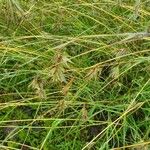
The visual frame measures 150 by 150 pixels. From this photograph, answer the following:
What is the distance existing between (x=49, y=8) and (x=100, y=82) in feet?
1.71

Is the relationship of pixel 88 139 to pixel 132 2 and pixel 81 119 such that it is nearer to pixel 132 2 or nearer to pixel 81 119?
pixel 81 119

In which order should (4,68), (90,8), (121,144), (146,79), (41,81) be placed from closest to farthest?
(41,81)
(121,144)
(146,79)
(4,68)
(90,8)

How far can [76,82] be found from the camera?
70.1 inches

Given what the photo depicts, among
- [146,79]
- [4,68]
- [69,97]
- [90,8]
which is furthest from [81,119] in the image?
[90,8]

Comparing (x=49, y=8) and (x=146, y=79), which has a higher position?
(x=49, y=8)

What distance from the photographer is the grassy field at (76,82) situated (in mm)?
1660

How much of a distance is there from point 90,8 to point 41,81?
69cm

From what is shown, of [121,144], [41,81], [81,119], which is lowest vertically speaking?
[121,144]

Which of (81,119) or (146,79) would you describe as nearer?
(81,119)

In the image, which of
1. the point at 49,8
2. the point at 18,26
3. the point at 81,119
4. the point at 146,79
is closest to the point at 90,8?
the point at 49,8

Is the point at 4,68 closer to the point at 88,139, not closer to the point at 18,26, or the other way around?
the point at 18,26

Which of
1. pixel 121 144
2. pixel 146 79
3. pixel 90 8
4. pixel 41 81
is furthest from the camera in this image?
pixel 90 8

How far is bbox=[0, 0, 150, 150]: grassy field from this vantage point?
5.45 ft

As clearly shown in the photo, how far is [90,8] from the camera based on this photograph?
213 centimetres
